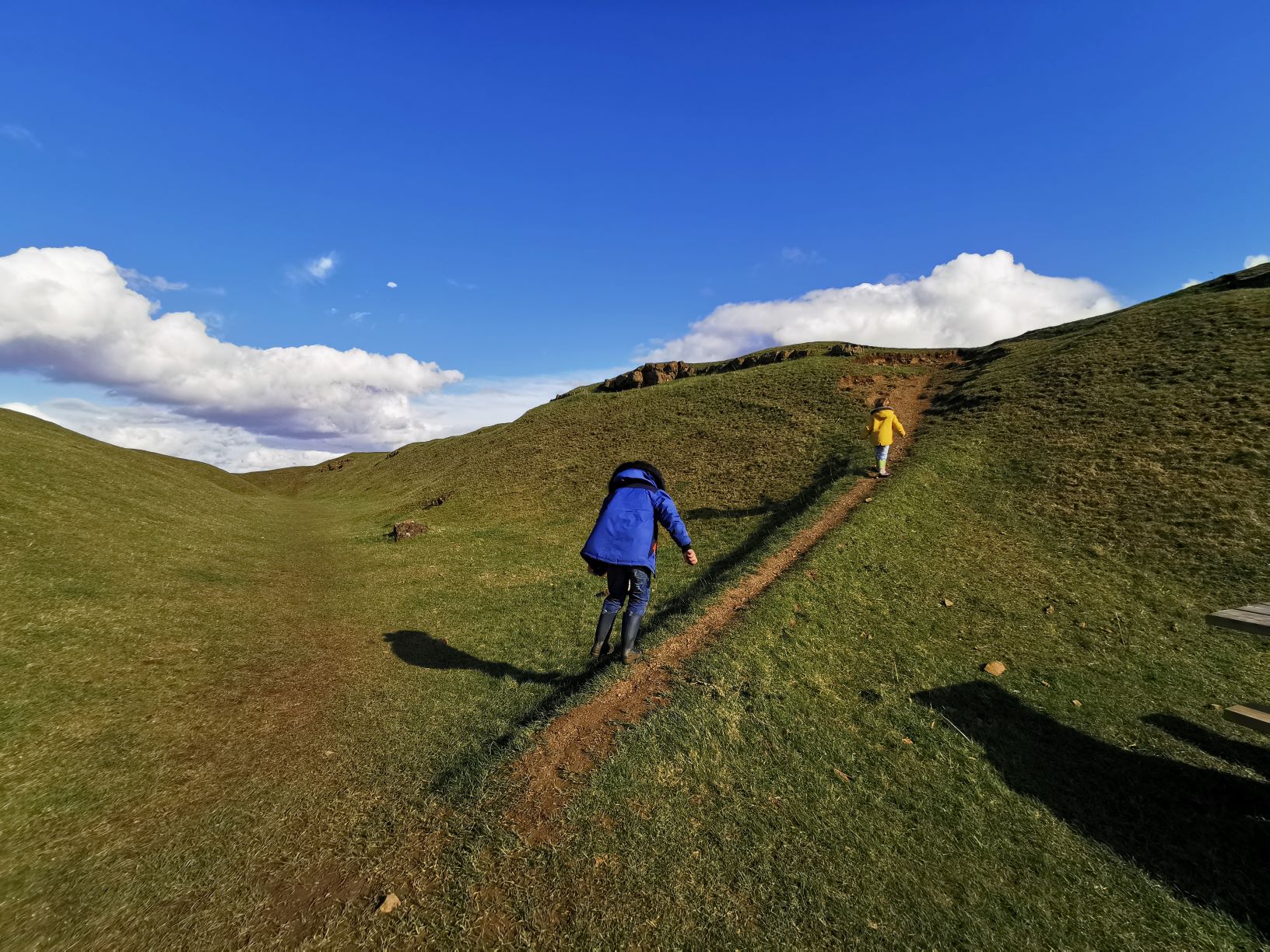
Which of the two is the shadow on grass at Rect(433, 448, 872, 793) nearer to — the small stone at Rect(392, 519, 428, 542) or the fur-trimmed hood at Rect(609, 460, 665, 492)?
the fur-trimmed hood at Rect(609, 460, 665, 492)

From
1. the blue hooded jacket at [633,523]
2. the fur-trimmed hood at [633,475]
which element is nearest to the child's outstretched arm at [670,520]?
the blue hooded jacket at [633,523]

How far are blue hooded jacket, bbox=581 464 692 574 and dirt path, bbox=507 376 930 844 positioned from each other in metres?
1.89

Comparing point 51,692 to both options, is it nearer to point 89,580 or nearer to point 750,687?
point 89,580

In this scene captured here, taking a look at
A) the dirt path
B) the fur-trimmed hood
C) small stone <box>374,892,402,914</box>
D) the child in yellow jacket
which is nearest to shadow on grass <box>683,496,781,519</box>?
the child in yellow jacket

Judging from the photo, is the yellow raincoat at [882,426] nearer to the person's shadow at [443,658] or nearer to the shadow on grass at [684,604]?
the shadow on grass at [684,604]

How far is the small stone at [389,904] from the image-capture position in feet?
14.2

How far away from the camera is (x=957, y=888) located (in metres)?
4.82

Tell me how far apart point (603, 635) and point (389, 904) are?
442cm

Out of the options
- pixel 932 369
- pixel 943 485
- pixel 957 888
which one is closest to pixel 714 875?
pixel 957 888

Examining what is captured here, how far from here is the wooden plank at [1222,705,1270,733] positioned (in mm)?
5586

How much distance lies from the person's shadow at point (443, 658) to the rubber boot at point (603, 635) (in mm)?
1652

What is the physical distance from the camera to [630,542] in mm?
8023

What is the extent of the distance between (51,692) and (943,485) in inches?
949

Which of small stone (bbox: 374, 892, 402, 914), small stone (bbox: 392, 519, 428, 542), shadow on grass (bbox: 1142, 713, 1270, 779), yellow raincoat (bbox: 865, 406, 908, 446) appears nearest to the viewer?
small stone (bbox: 374, 892, 402, 914)
